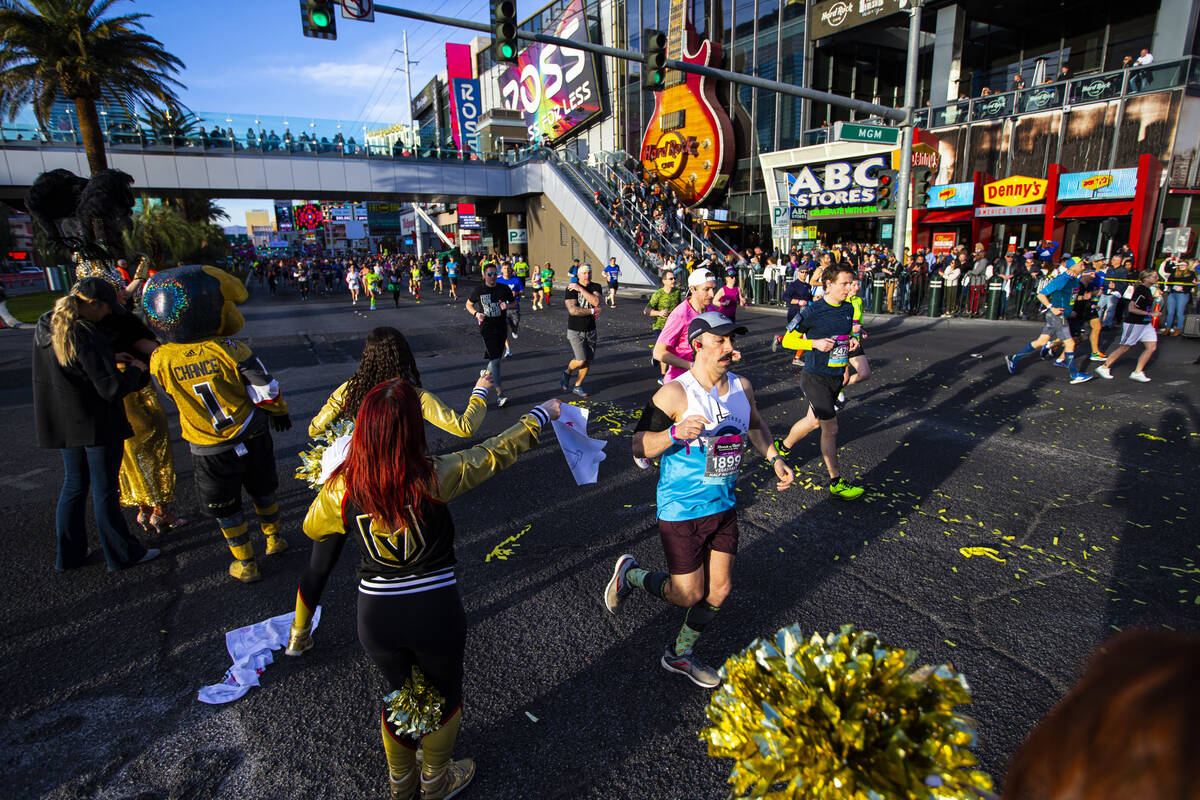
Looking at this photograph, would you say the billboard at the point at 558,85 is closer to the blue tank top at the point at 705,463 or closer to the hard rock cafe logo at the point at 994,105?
the hard rock cafe logo at the point at 994,105

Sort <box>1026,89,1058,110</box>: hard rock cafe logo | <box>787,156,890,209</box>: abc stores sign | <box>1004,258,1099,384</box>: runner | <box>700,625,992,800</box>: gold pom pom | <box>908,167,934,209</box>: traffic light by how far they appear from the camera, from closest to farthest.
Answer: <box>700,625,992,800</box>: gold pom pom, <box>1004,258,1099,384</box>: runner, <box>908,167,934,209</box>: traffic light, <box>1026,89,1058,110</box>: hard rock cafe logo, <box>787,156,890,209</box>: abc stores sign

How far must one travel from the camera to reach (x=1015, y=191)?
71.0ft

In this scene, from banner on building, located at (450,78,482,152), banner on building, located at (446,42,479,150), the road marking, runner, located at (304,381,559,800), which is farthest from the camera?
banner on building, located at (446,42,479,150)

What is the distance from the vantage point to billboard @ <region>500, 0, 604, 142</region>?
130ft

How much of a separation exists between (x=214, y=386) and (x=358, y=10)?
31.8 ft

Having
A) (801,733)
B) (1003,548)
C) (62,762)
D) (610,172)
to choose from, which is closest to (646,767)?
(801,733)

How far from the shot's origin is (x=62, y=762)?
288 centimetres

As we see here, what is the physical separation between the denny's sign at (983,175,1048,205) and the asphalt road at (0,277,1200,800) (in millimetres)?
16736

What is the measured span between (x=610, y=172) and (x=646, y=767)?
3320 cm

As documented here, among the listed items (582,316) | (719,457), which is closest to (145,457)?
(719,457)

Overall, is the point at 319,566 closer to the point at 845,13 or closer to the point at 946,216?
the point at 946,216

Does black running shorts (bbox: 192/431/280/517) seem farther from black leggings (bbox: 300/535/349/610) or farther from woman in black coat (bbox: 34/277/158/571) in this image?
black leggings (bbox: 300/535/349/610)

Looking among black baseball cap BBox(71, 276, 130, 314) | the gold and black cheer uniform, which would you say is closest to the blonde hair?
black baseball cap BBox(71, 276, 130, 314)

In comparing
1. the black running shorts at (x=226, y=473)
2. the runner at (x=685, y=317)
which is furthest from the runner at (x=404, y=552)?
the runner at (x=685, y=317)
